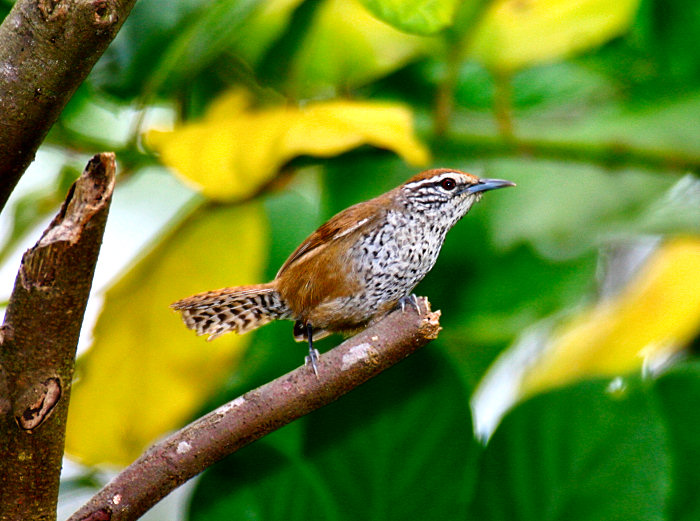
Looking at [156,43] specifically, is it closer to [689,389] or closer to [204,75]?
[204,75]

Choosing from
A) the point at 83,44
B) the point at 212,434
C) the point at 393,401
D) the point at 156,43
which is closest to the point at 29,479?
the point at 212,434

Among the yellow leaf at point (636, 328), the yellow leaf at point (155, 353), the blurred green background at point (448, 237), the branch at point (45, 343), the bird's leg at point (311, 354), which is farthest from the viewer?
the yellow leaf at point (636, 328)

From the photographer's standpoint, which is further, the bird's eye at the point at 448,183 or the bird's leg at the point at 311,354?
the bird's eye at the point at 448,183

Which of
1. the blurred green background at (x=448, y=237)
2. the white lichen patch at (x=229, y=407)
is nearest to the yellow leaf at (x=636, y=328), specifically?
the blurred green background at (x=448, y=237)

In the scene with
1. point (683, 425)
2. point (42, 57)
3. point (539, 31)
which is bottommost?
point (683, 425)

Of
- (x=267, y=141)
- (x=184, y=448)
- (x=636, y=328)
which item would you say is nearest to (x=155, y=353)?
(x=267, y=141)

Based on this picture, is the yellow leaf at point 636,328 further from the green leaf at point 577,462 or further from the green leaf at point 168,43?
the green leaf at point 168,43

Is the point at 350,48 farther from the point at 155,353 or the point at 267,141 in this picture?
the point at 155,353
